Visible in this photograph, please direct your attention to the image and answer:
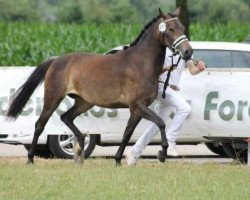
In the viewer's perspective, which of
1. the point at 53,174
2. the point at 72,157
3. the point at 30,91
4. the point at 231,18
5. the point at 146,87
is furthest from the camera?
the point at 231,18

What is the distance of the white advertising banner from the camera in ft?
53.2

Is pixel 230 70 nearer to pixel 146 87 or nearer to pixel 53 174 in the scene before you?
pixel 146 87

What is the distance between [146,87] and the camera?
14.7 metres

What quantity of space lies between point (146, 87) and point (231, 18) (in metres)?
64.6

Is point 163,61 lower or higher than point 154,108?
higher

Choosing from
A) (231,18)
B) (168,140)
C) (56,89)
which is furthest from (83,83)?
(231,18)

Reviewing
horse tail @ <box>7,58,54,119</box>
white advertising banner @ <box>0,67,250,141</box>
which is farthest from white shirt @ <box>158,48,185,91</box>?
horse tail @ <box>7,58,54,119</box>

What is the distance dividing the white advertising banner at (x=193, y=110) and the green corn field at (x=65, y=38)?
18047mm

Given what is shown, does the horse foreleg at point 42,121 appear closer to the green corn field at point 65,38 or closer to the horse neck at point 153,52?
the horse neck at point 153,52

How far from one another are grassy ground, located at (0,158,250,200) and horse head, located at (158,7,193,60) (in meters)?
1.54

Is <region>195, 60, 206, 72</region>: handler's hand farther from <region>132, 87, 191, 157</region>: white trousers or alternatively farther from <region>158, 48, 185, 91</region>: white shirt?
<region>132, 87, 191, 157</region>: white trousers

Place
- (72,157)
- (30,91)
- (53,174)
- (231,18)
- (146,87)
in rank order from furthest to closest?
(231,18) < (72,157) < (30,91) < (146,87) < (53,174)

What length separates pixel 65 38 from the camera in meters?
40.5

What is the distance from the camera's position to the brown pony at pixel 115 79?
14.6 metres
